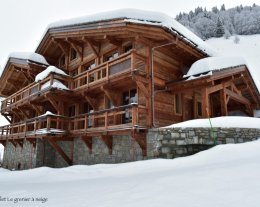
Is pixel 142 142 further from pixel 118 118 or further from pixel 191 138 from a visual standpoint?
pixel 118 118

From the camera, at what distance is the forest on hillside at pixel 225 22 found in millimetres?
54344

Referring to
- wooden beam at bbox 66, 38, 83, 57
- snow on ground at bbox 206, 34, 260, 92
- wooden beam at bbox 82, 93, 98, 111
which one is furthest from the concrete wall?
snow on ground at bbox 206, 34, 260, 92

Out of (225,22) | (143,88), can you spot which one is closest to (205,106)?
(143,88)

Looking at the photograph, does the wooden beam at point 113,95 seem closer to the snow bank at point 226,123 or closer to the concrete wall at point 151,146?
the concrete wall at point 151,146

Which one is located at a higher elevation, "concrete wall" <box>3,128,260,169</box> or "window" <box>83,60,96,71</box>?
"window" <box>83,60,96,71</box>

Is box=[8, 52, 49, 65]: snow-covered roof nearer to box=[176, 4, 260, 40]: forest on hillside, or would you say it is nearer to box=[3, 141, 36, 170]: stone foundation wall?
box=[3, 141, 36, 170]: stone foundation wall

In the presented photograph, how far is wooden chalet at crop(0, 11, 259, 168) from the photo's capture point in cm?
1072

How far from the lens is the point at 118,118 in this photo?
12172mm

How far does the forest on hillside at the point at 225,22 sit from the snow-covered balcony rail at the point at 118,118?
48284 mm

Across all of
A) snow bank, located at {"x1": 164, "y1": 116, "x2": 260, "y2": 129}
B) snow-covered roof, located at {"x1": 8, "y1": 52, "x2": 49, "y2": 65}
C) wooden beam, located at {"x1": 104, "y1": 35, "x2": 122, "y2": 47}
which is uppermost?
snow-covered roof, located at {"x1": 8, "y1": 52, "x2": 49, "y2": 65}

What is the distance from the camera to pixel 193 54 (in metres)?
13.4

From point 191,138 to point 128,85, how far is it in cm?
472

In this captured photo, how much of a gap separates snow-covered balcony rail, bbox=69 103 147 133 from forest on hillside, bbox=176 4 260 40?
158ft

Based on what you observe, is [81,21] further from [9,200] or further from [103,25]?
[9,200]
